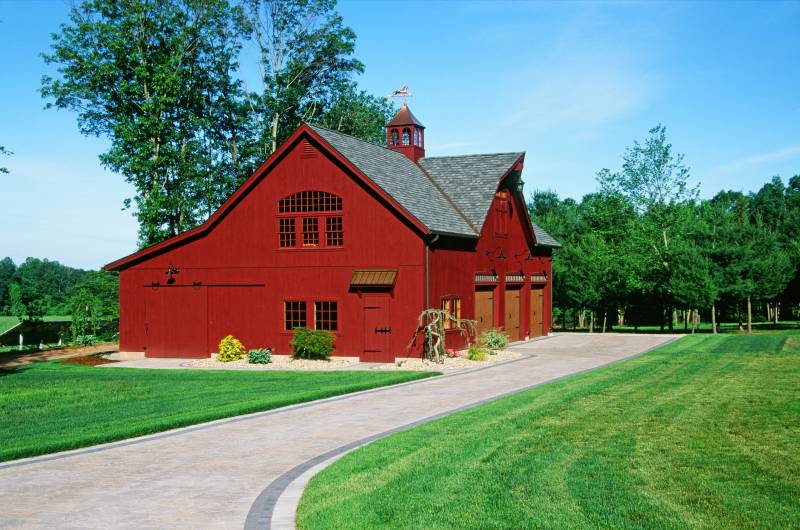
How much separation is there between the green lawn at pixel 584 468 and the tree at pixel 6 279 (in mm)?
120711

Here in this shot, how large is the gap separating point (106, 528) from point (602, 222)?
206 ft

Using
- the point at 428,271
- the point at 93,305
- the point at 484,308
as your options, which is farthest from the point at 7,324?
the point at 428,271

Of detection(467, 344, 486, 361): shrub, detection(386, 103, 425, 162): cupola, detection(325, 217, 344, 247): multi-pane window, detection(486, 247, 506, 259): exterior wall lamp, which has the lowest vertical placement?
detection(467, 344, 486, 361): shrub

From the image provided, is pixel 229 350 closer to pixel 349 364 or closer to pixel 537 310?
pixel 349 364

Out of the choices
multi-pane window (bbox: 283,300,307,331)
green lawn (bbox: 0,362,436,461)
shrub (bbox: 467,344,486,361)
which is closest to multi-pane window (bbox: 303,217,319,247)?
multi-pane window (bbox: 283,300,307,331)

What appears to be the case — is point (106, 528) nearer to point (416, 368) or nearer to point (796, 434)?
point (796, 434)

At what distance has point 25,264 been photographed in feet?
506

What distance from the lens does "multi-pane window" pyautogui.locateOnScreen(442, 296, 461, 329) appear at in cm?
3038

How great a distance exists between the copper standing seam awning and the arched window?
1.65 m

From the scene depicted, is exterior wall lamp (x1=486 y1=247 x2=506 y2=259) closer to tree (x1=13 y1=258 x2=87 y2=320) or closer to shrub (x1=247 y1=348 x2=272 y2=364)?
shrub (x1=247 y1=348 x2=272 y2=364)

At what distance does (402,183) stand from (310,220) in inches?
172

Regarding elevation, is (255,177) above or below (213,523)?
above

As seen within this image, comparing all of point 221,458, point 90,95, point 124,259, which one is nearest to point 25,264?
point 90,95

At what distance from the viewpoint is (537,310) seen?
136 feet
